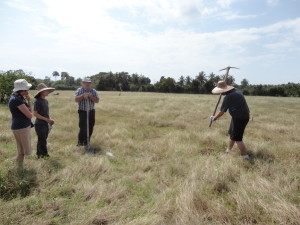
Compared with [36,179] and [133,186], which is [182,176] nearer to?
[133,186]

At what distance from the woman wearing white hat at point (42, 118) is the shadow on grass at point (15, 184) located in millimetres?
1368

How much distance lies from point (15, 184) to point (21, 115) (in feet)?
4.63

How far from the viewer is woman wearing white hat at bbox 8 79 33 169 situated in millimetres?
4797

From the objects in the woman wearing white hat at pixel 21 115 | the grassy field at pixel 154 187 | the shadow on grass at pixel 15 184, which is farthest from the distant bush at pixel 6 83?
the shadow on grass at pixel 15 184

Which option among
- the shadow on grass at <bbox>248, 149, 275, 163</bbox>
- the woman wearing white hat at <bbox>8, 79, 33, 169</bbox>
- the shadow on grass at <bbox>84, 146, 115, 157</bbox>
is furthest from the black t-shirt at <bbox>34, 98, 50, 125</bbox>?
the shadow on grass at <bbox>248, 149, 275, 163</bbox>

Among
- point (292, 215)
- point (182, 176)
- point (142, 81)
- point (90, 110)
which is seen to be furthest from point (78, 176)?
point (142, 81)

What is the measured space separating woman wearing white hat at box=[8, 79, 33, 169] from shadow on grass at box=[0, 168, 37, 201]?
1.14 ft

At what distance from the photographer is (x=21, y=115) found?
496 cm

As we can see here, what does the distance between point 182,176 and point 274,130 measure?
649 cm

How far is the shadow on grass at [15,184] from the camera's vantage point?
402 centimetres

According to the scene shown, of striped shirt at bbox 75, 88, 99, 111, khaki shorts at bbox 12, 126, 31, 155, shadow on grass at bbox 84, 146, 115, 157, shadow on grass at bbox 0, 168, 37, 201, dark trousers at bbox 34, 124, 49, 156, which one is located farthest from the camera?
striped shirt at bbox 75, 88, 99, 111

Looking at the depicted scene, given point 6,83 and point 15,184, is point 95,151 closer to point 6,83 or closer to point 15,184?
point 15,184

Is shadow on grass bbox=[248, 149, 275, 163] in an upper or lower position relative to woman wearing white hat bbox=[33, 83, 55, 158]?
lower

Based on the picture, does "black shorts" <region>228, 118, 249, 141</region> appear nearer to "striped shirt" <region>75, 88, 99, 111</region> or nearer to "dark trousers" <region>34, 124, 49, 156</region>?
"striped shirt" <region>75, 88, 99, 111</region>
